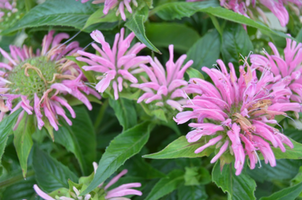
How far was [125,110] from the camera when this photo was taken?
1.31 feet

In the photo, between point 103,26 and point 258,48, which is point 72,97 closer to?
Answer: point 103,26

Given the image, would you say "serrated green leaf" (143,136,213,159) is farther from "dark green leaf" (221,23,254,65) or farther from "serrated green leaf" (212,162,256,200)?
"dark green leaf" (221,23,254,65)

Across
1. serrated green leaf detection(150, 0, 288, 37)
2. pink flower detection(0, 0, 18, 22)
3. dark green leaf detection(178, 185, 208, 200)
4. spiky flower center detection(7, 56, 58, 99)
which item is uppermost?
pink flower detection(0, 0, 18, 22)

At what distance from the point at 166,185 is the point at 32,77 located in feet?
0.73

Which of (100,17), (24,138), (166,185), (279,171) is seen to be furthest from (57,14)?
(279,171)

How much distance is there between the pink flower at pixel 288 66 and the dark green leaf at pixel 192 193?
17 centimetres

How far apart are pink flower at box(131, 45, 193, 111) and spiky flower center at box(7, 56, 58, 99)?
12cm

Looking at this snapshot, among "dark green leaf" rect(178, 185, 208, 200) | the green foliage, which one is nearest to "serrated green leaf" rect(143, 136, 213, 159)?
the green foliage

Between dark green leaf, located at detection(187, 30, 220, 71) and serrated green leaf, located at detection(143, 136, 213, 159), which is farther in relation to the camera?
dark green leaf, located at detection(187, 30, 220, 71)

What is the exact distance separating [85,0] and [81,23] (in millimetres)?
32

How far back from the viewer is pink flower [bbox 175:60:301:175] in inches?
11.9

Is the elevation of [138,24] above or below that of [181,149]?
above

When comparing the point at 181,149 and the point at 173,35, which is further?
the point at 173,35

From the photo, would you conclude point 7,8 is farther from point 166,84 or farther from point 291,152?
point 291,152
